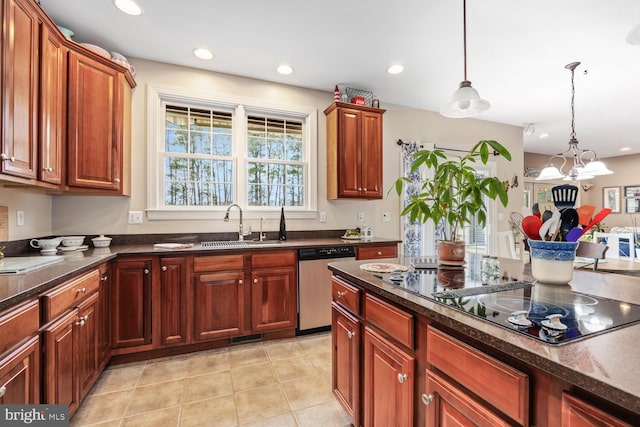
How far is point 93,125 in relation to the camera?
7.80 ft

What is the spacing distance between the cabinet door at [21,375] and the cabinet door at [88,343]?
404mm

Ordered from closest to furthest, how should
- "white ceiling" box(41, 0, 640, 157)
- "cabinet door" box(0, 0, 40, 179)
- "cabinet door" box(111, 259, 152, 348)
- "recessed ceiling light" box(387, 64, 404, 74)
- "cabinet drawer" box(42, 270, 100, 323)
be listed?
"cabinet drawer" box(42, 270, 100, 323)
"cabinet door" box(0, 0, 40, 179)
"white ceiling" box(41, 0, 640, 157)
"cabinet door" box(111, 259, 152, 348)
"recessed ceiling light" box(387, 64, 404, 74)

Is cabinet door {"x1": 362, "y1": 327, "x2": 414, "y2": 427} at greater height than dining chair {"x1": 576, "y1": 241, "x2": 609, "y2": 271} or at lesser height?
lesser

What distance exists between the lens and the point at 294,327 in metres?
2.87

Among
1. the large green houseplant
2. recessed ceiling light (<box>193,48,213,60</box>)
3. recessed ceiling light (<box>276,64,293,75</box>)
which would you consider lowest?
the large green houseplant

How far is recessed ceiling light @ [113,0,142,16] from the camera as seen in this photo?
7.04 feet

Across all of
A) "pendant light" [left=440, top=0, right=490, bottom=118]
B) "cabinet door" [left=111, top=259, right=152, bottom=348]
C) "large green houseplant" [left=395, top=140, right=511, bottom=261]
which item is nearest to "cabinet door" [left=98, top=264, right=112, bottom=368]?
"cabinet door" [left=111, top=259, right=152, bottom=348]

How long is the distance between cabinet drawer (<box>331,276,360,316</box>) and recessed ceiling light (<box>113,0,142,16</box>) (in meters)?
2.42

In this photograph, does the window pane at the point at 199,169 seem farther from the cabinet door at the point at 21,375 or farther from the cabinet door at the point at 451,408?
the cabinet door at the point at 451,408

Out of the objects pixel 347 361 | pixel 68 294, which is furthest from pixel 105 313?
pixel 347 361

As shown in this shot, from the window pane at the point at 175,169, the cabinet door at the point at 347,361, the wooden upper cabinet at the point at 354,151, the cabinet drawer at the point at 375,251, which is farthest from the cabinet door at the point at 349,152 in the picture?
the cabinet door at the point at 347,361

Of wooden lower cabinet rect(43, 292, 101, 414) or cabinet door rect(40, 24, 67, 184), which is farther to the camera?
cabinet door rect(40, 24, 67, 184)

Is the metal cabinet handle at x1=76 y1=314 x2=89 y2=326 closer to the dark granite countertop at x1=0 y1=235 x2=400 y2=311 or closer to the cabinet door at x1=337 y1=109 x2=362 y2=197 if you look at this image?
the dark granite countertop at x1=0 y1=235 x2=400 y2=311

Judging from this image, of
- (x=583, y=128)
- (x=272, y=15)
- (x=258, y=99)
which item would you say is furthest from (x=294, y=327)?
(x=583, y=128)
